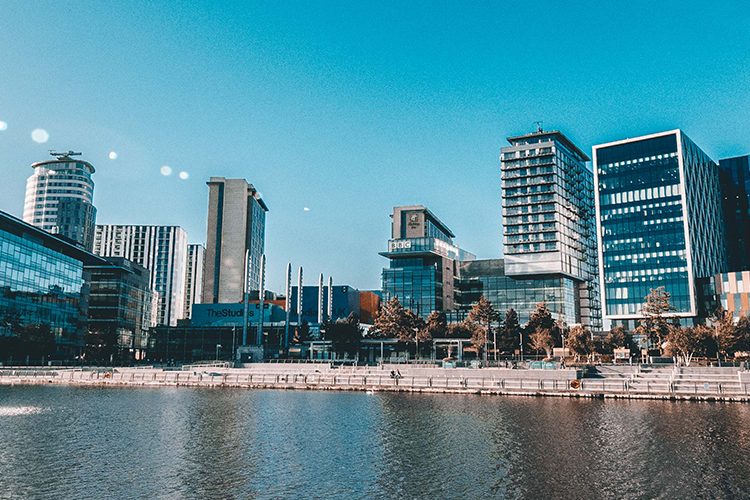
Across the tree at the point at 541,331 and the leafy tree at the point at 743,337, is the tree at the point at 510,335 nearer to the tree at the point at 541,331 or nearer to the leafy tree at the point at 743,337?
the tree at the point at 541,331

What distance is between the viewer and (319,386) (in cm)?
9125

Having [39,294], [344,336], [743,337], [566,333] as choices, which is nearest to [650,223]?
[566,333]

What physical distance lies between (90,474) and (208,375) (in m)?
66.4

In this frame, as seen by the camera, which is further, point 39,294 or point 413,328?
point 39,294

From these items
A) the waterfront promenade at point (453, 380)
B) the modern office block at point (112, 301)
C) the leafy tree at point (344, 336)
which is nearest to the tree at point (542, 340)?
the waterfront promenade at point (453, 380)

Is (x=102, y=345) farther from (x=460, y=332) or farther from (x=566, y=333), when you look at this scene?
(x=566, y=333)

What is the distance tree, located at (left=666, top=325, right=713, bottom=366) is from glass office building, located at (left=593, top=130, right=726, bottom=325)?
69.2m

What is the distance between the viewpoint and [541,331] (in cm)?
12656

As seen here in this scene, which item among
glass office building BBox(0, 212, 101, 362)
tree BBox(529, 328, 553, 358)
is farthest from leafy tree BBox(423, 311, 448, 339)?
glass office building BBox(0, 212, 101, 362)

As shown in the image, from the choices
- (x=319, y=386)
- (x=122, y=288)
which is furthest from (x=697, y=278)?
(x=122, y=288)

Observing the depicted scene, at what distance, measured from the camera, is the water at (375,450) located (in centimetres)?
3206

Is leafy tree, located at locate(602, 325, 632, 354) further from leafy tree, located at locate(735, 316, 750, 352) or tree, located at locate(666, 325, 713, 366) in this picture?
tree, located at locate(666, 325, 713, 366)

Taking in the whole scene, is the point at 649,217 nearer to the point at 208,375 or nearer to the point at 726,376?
the point at 726,376

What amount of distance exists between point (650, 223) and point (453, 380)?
389 ft
